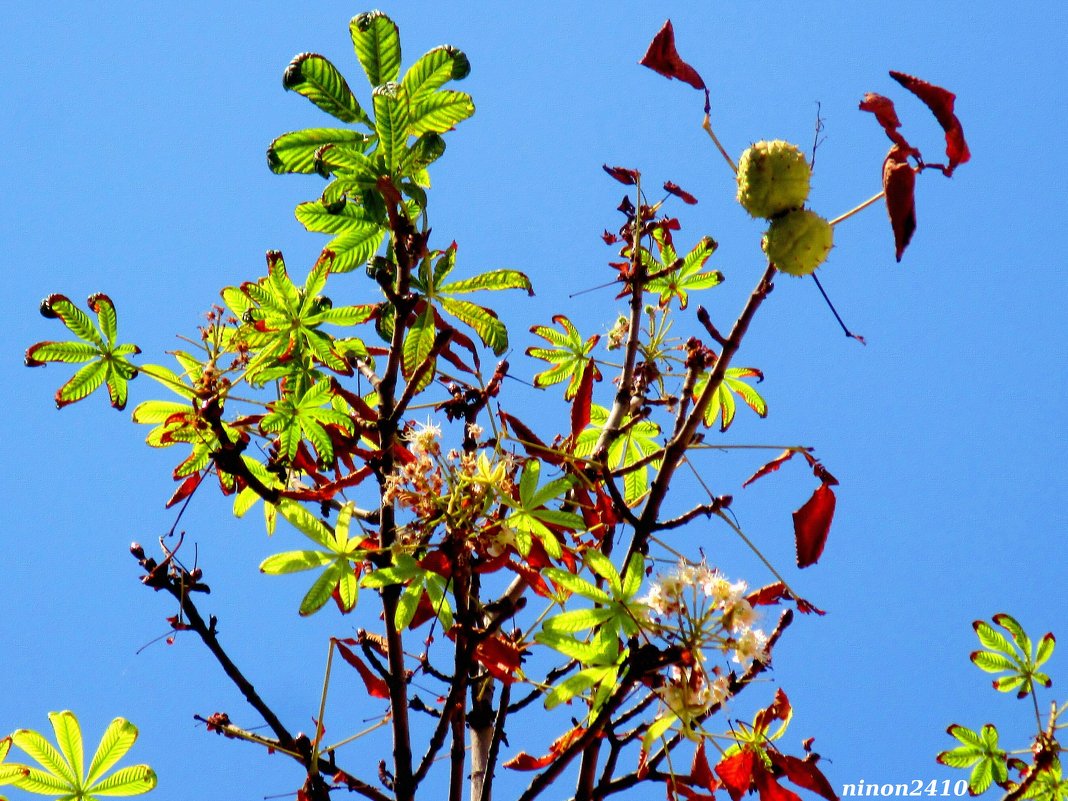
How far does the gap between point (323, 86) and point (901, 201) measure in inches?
40.8

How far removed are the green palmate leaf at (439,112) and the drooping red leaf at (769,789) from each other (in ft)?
4.56

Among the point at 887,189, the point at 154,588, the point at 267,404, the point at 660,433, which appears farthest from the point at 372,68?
the point at 660,433

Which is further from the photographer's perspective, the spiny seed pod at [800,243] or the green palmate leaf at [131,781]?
the green palmate leaf at [131,781]

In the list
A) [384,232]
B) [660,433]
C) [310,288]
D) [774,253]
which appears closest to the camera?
[774,253]

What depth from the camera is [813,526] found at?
2004 millimetres

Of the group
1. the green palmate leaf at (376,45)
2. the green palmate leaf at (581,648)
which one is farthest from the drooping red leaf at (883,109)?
the green palmate leaf at (581,648)

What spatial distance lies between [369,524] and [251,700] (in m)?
0.40

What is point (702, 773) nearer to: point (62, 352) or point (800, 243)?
point (800, 243)

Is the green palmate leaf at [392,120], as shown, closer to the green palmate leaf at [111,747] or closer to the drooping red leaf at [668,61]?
the drooping red leaf at [668,61]

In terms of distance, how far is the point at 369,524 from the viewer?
2.02 metres

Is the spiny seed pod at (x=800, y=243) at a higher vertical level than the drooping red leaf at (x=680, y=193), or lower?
lower

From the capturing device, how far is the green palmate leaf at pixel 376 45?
1.90 metres

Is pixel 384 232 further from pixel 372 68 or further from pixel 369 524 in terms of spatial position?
pixel 369 524

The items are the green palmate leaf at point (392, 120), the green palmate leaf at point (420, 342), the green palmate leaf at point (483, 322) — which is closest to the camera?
the green palmate leaf at point (392, 120)
